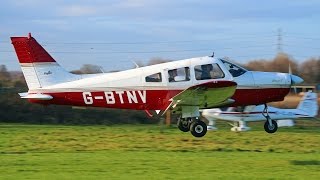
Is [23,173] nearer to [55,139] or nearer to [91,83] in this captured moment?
[91,83]

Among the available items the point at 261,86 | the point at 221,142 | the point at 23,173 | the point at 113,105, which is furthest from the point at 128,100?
the point at 221,142

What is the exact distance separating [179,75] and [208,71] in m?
0.95

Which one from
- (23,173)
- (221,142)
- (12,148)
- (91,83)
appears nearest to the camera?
(23,173)

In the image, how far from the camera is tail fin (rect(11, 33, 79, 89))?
902 inches

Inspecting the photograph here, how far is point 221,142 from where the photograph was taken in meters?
→ 29.4

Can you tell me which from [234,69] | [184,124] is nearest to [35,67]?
[184,124]

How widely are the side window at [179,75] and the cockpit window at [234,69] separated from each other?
126cm

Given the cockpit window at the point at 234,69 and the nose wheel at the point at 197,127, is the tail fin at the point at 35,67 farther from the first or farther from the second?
the cockpit window at the point at 234,69

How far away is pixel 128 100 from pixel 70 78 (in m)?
2.12

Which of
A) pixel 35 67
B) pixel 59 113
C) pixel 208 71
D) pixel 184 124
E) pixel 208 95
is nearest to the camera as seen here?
pixel 208 71

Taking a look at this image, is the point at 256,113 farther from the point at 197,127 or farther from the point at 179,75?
the point at 179,75

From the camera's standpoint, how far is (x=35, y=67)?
75.7ft

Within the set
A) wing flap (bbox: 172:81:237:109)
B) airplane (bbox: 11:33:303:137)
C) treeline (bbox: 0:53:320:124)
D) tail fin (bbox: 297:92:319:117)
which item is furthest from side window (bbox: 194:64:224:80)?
treeline (bbox: 0:53:320:124)

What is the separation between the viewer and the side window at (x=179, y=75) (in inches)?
869
